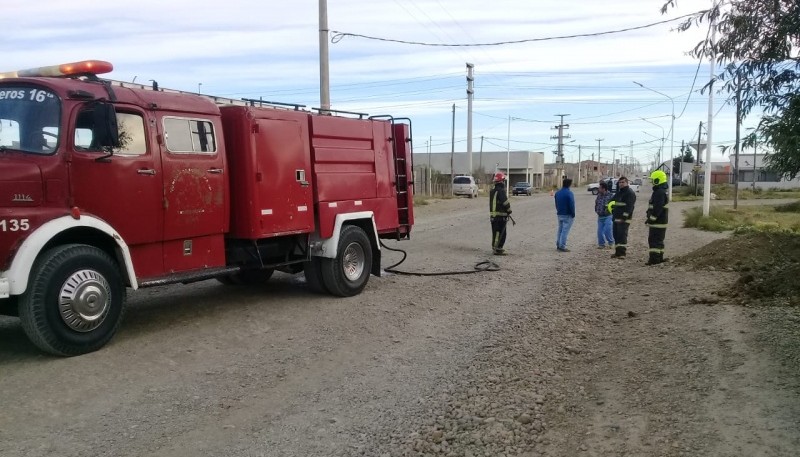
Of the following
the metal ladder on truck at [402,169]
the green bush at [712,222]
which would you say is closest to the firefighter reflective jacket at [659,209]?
the metal ladder on truck at [402,169]

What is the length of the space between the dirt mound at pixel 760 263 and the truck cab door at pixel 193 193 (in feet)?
21.2

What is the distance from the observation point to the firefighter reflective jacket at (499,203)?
14091 mm

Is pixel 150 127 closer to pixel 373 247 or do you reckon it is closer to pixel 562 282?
pixel 373 247

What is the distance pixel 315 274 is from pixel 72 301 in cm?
381

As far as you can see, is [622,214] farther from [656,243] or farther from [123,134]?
[123,134]

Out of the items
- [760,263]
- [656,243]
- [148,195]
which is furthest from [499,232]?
[148,195]

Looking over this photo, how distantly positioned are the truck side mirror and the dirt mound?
24.3 ft

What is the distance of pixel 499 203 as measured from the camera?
14203mm

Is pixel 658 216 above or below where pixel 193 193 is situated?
below

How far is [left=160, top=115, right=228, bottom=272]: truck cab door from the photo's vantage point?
7.08 metres

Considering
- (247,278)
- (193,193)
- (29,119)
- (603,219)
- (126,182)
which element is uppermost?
(29,119)

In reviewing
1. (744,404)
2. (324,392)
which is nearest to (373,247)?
(324,392)

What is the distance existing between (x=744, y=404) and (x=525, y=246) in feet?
36.9

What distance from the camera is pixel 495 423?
187 inches
